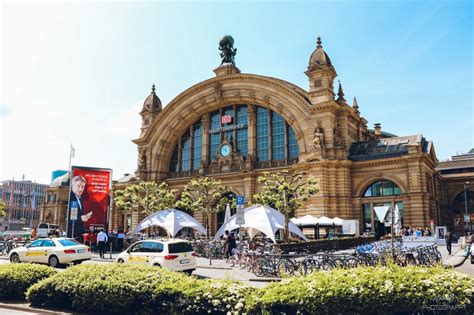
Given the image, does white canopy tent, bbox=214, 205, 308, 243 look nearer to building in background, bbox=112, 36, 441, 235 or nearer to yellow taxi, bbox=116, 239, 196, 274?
yellow taxi, bbox=116, 239, 196, 274

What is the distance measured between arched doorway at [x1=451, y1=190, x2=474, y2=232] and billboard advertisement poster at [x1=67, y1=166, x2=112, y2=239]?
49.0 meters

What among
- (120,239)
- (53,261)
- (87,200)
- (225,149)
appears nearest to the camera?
(53,261)

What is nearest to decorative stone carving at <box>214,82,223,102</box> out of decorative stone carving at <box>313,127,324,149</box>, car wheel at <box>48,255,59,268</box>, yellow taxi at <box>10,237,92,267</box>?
decorative stone carving at <box>313,127,324,149</box>

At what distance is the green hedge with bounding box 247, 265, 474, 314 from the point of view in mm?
7348

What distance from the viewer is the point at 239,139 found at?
5184 centimetres

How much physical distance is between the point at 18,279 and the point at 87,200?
2146 cm

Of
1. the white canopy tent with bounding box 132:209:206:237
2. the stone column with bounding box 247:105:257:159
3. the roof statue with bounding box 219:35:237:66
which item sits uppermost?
the roof statue with bounding box 219:35:237:66

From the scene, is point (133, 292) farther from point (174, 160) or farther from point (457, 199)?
point (457, 199)

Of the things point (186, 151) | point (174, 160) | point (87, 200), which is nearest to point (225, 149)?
point (186, 151)

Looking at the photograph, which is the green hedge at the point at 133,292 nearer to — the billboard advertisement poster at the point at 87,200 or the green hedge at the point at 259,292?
the green hedge at the point at 259,292

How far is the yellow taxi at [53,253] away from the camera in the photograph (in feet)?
72.7

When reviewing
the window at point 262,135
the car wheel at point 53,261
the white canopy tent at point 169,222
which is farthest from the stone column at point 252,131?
the car wheel at point 53,261

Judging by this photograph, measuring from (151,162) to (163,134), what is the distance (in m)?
4.38

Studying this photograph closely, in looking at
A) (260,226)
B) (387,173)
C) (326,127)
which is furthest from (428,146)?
(260,226)
